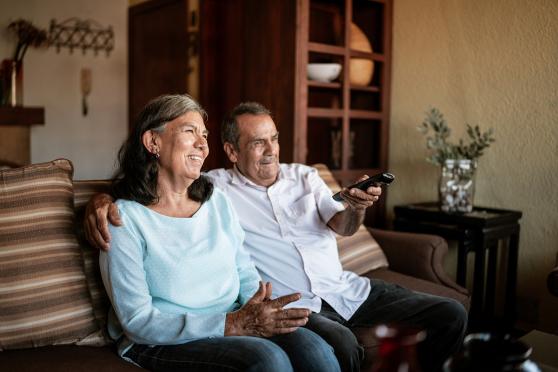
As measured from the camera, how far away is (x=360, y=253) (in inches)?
93.2

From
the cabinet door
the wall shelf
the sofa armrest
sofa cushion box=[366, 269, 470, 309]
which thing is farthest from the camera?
the wall shelf

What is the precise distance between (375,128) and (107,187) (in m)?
1.96

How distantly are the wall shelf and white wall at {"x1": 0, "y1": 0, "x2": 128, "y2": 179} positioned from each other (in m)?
0.21

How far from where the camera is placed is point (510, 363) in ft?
3.00

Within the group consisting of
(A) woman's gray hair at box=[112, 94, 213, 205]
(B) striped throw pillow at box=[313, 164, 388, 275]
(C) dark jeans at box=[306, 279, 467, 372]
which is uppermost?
(A) woman's gray hair at box=[112, 94, 213, 205]

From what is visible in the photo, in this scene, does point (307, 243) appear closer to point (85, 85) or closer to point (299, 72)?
point (299, 72)

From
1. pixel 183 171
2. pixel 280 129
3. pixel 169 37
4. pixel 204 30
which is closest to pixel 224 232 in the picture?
pixel 183 171

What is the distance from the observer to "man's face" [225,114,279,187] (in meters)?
1.99

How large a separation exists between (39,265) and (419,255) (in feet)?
4.77

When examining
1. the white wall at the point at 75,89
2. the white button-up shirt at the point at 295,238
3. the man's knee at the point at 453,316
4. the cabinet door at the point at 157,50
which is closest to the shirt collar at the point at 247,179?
the white button-up shirt at the point at 295,238

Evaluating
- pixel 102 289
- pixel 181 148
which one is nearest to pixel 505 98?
pixel 181 148

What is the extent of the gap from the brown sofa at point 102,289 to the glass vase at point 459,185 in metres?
0.40

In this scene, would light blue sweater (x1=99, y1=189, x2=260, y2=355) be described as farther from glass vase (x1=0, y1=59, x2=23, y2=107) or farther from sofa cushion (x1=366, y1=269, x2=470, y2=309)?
glass vase (x1=0, y1=59, x2=23, y2=107)

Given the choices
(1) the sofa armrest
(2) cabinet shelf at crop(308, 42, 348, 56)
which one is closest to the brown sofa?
(1) the sofa armrest
